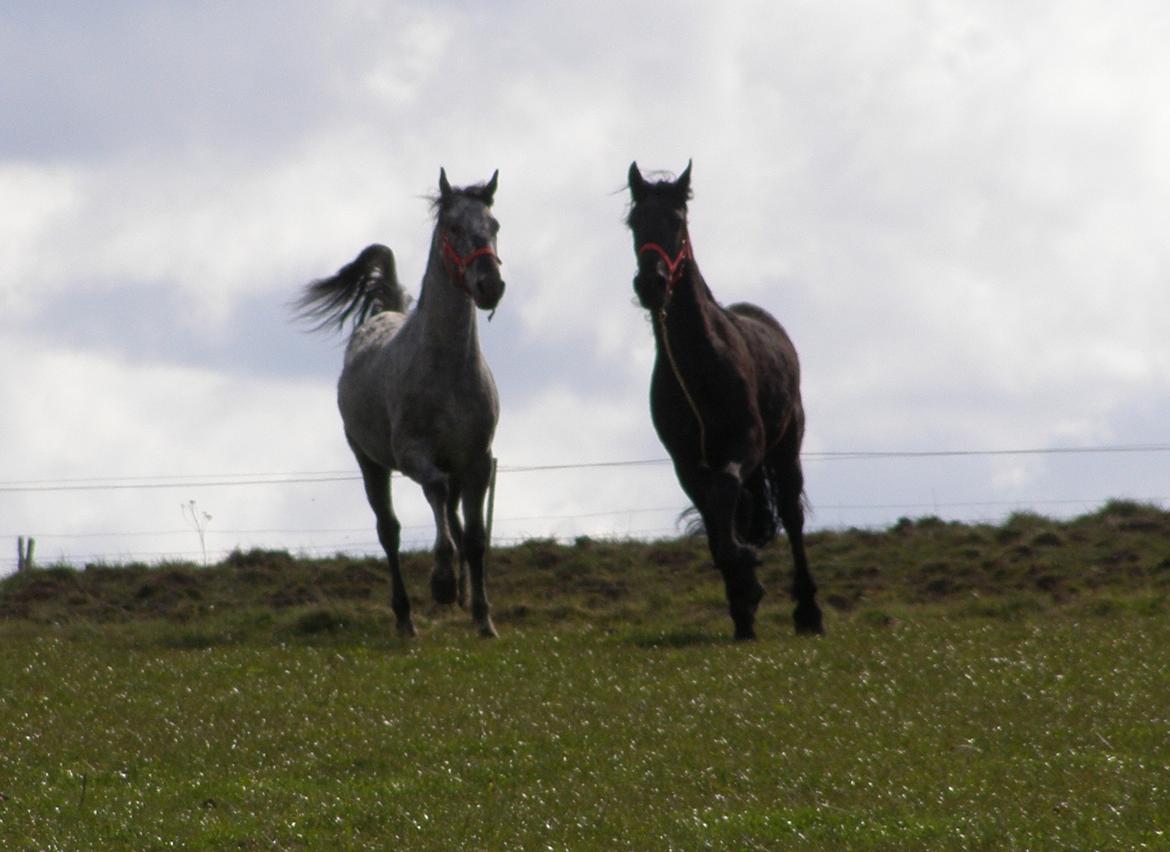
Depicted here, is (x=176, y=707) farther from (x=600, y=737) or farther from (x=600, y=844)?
(x=600, y=844)

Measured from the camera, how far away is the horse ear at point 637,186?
13.3 meters

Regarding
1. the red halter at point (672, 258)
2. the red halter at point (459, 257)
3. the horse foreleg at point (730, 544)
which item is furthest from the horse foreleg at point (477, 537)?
the red halter at point (672, 258)

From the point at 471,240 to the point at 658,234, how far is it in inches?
82.9

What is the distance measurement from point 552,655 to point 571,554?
7495 millimetres

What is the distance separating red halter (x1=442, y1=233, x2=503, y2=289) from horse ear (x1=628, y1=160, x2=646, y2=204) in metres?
1.57

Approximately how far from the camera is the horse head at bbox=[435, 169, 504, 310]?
14.4 m

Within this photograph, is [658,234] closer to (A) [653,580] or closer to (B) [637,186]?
(B) [637,186]

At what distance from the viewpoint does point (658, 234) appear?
1302cm

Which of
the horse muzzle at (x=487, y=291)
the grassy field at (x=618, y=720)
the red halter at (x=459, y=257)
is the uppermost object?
the red halter at (x=459, y=257)

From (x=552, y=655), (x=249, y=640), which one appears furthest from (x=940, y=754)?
(x=249, y=640)

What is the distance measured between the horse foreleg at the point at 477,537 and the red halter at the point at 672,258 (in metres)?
2.66

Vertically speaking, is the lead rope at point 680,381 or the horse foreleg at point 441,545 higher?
the lead rope at point 680,381

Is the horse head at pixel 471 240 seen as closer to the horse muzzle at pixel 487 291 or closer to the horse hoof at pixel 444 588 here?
the horse muzzle at pixel 487 291

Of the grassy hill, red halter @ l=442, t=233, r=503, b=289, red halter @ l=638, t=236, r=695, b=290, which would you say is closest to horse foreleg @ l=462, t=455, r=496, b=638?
the grassy hill
